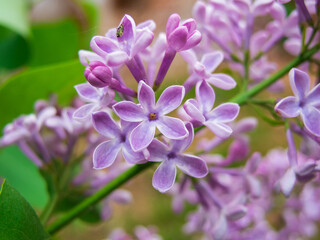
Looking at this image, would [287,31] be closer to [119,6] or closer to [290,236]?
[290,236]

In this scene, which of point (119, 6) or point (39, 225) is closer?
point (39, 225)

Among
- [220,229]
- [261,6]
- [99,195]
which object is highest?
[261,6]

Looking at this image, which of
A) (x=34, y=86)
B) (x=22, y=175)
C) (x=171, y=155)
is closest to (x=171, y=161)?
(x=171, y=155)

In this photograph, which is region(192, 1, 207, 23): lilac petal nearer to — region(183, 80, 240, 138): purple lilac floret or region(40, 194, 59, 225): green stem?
region(183, 80, 240, 138): purple lilac floret

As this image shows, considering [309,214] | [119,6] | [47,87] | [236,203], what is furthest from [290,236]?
[119,6]

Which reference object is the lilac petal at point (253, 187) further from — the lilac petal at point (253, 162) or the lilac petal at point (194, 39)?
the lilac petal at point (194, 39)

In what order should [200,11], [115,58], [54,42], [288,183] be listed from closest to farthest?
[115,58] → [288,183] → [200,11] → [54,42]

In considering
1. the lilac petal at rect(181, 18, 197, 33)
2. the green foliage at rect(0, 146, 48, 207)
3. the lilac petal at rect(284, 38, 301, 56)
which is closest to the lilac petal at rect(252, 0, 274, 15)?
the lilac petal at rect(284, 38, 301, 56)

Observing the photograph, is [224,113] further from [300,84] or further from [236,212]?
[236,212]
